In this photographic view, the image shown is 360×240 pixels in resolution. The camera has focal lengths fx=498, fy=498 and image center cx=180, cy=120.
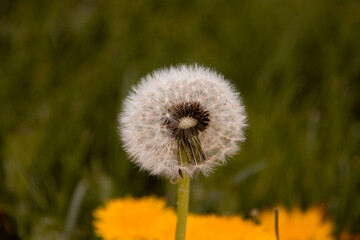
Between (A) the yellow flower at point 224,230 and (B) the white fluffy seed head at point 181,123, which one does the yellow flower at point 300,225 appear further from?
(B) the white fluffy seed head at point 181,123

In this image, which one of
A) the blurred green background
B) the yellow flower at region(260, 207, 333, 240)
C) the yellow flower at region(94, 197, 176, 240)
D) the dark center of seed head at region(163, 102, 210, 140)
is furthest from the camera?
the blurred green background

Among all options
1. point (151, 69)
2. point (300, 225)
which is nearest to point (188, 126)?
point (300, 225)

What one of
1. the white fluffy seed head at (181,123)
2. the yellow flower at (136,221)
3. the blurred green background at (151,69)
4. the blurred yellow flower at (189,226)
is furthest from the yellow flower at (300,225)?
the white fluffy seed head at (181,123)

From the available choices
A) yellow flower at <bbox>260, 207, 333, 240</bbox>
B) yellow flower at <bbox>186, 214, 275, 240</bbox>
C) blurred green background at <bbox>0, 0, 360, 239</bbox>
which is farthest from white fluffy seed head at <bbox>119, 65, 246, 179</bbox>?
blurred green background at <bbox>0, 0, 360, 239</bbox>

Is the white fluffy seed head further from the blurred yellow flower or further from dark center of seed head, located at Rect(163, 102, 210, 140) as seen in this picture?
the blurred yellow flower

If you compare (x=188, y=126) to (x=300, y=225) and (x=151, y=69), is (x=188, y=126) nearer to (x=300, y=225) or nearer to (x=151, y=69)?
(x=300, y=225)

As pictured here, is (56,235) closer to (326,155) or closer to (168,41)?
(326,155)
